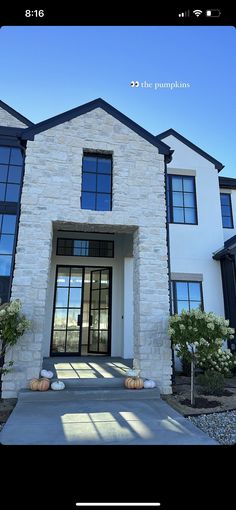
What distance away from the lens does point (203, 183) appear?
8.07 metres

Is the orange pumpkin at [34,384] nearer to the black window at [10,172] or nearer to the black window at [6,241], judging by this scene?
the black window at [6,241]

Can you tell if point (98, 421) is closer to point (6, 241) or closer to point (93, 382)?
point (93, 382)

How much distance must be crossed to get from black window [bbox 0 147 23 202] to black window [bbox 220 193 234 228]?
233 inches

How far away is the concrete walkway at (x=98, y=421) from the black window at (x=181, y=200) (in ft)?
15.6

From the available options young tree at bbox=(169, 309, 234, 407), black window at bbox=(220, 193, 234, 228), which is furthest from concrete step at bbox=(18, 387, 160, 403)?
black window at bbox=(220, 193, 234, 228)

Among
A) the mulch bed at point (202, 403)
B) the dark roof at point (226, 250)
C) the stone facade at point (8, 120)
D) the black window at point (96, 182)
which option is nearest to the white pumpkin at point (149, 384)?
the mulch bed at point (202, 403)

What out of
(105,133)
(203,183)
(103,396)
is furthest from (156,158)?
(103,396)

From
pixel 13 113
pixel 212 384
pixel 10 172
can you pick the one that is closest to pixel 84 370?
pixel 212 384

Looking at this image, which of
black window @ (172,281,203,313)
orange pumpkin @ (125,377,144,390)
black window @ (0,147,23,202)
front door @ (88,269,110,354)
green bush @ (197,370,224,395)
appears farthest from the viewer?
front door @ (88,269,110,354)

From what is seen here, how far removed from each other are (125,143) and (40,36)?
14.9 ft

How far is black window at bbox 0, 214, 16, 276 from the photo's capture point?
18.4 feet

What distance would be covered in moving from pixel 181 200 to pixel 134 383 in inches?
203

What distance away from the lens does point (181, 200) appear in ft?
26.0
